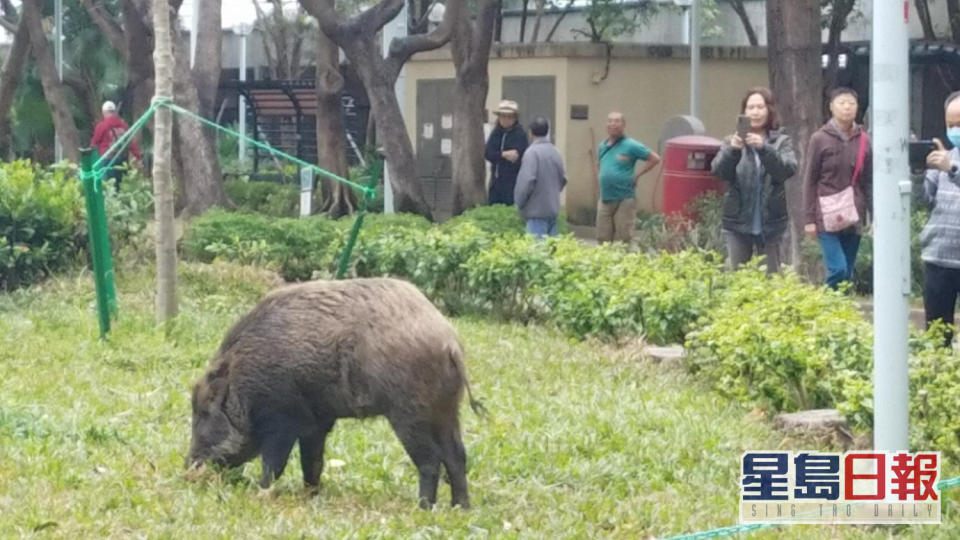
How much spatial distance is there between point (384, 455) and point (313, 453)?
0.81m

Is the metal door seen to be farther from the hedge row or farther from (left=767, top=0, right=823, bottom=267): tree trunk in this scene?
(left=767, top=0, right=823, bottom=267): tree trunk

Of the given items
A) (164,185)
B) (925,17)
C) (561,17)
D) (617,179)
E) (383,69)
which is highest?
(561,17)

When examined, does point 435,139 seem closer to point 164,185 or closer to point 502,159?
point 502,159

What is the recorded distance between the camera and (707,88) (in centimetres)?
2625

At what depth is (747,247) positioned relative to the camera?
12.1 m

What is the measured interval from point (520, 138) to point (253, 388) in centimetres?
1170

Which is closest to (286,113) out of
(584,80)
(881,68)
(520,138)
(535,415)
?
(584,80)

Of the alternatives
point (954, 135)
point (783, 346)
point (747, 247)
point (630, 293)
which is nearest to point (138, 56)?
point (747, 247)

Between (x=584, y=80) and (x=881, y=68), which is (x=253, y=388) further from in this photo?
(x=584, y=80)

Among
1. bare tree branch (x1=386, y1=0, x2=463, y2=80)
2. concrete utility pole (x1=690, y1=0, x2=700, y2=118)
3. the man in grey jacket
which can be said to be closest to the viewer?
the man in grey jacket

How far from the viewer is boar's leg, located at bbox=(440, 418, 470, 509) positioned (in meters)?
6.91

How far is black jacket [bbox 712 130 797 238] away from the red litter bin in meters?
6.49

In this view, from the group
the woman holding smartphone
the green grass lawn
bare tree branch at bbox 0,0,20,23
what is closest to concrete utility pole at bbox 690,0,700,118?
the woman holding smartphone

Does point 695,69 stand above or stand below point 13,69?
below
